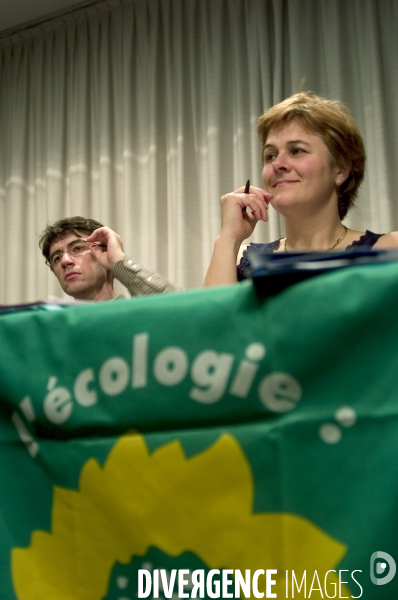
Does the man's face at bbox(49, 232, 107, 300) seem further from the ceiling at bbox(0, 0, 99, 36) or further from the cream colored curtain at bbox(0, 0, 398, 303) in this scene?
the ceiling at bbox(0, 0, 99, 36)

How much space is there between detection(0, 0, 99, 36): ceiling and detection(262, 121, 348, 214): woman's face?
184 centimetres

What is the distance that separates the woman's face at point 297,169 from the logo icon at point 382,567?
1.04 meters

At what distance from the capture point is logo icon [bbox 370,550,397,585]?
63cm

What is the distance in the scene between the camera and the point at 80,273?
2074 mm

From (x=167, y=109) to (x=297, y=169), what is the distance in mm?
1386

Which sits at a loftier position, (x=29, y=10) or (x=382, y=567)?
(x=29, y=10)

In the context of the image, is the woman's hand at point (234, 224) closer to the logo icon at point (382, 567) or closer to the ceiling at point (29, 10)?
the logo icon at point (382, 567)

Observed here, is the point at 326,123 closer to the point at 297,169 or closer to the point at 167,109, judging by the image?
the point at 297,169

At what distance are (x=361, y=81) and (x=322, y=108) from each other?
39.2 inches

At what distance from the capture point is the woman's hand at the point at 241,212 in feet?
4.93

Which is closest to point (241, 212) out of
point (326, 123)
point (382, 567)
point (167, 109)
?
point (326, 123)

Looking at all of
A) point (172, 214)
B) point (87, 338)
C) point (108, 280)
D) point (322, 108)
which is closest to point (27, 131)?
point (172, 214)

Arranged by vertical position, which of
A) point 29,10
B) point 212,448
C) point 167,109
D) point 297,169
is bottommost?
point 212,448

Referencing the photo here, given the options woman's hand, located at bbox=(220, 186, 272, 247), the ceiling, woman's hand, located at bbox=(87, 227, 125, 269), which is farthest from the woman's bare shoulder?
the ceiling
